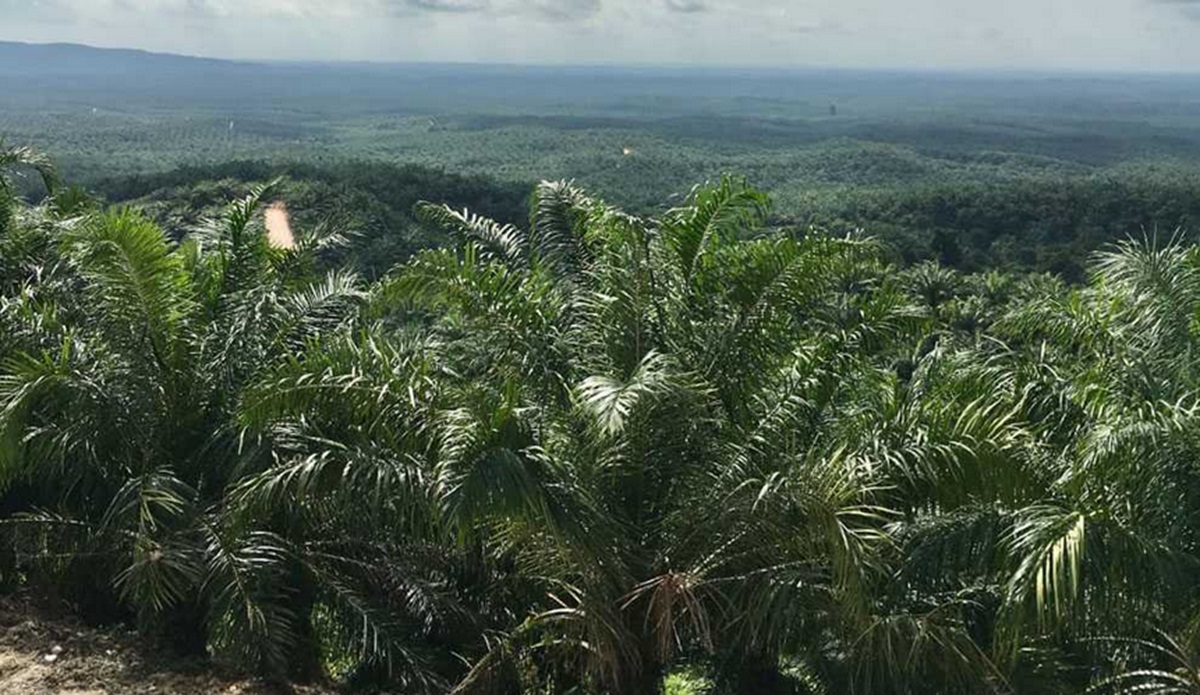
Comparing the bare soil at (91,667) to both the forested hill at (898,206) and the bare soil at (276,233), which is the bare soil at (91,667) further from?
the forested hill at (898,206)

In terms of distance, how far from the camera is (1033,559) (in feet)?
14.3

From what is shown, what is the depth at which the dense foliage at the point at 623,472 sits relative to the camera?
15.9 feet

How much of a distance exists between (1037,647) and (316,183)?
1286 inches

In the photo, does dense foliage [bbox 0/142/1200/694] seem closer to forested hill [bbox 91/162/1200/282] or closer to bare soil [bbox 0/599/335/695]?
bare soil [bbox 0/599/335/695]

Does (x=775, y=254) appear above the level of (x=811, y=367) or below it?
above

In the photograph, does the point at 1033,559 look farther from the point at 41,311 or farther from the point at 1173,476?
the point at 41,311

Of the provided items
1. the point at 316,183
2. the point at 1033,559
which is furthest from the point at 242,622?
the point at 316,183

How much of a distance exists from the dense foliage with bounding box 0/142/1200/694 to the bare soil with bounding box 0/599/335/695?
172mm

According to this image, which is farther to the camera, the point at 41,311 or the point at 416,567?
the point at 41,311

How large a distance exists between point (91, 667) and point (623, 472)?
8.81ft

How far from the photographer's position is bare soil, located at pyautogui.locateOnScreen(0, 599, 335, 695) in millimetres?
4992

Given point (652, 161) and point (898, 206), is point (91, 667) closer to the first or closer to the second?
point (898, 206)

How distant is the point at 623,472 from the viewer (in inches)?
215

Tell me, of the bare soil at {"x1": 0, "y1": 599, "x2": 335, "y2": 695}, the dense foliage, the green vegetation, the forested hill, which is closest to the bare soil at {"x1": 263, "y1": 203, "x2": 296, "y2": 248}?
the green vegetation
